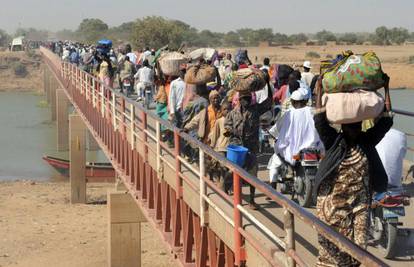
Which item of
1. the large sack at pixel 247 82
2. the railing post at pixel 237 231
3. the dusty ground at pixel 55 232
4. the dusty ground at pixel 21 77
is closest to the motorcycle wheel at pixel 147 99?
the dusty ground at pixel 55 232

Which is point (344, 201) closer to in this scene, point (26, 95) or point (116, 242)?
point (116, 242)

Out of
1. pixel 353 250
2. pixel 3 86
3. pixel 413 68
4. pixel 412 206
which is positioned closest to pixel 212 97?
pixel 412 206

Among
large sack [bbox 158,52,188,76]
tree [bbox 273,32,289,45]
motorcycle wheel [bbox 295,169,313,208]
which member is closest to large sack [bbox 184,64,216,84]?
motorcycle wheel [bbox 295,169,313,208]

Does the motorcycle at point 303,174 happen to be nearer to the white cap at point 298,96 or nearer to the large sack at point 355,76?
the white cap at point 298,96

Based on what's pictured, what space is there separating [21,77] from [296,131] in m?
73.6

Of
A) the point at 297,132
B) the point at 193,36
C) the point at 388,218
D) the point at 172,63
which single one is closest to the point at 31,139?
the point at 172,63

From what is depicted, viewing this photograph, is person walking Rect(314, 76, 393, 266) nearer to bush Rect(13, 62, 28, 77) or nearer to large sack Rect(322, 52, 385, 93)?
large sack Rect(322, 52, 385, 93)

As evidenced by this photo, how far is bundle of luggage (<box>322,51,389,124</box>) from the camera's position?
153 inches

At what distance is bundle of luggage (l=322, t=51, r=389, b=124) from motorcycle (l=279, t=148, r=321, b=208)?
2991 mm

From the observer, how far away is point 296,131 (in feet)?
22.8

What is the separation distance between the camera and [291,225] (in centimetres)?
372

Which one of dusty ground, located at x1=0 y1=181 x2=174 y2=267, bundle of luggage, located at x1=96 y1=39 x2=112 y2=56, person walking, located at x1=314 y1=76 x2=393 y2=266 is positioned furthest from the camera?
bundle of luggage, located at x1=96 y1=39 x2=112 y2=56

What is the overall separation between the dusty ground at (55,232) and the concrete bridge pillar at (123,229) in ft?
2.56

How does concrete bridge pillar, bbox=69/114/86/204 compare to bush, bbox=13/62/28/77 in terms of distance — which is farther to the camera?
bush, bbox=13/62/28/77
